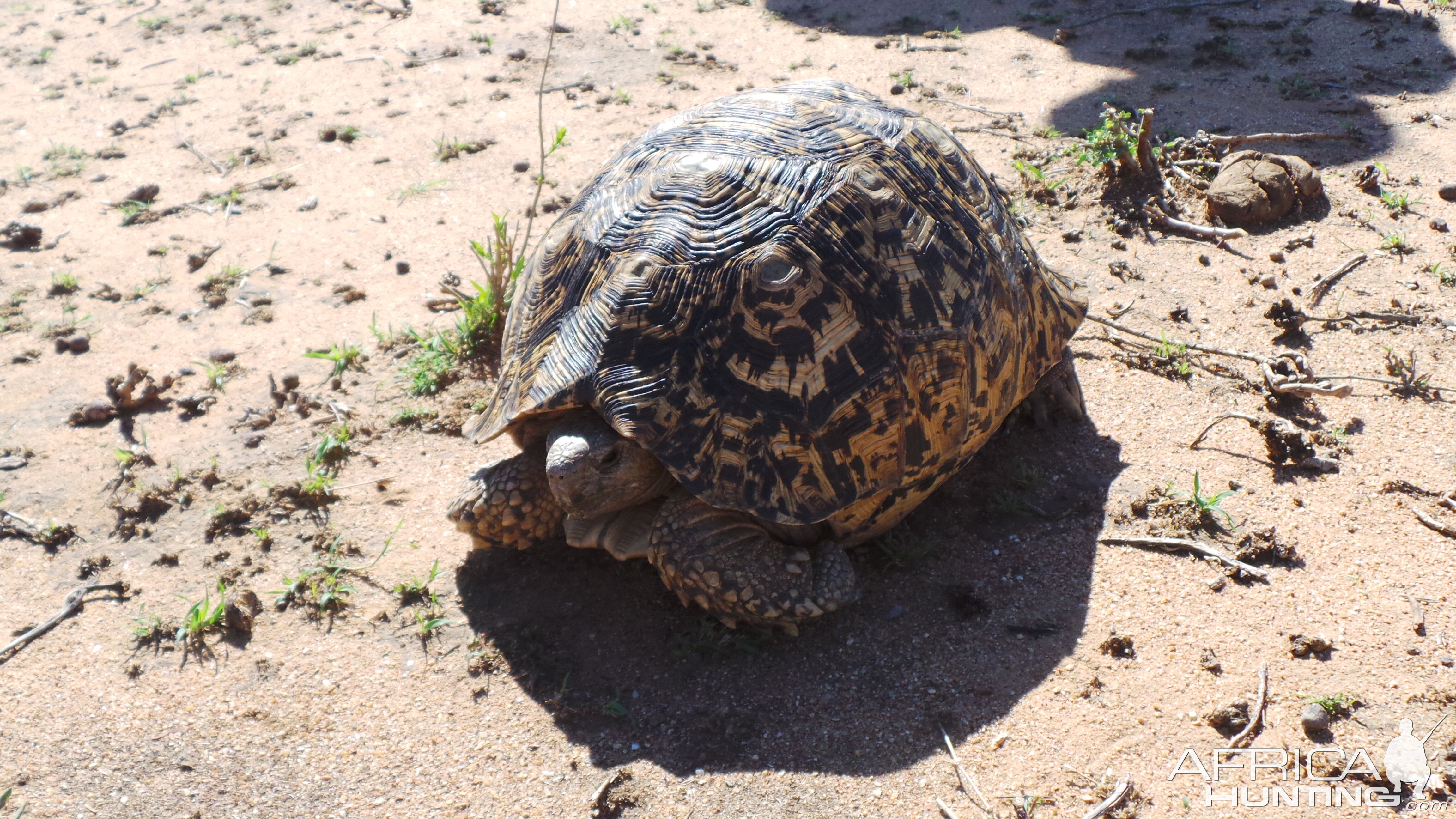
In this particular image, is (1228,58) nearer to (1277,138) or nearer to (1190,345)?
(1277,138)

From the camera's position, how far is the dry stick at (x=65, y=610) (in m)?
3.03

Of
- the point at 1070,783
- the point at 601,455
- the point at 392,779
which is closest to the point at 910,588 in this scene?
the point at 1070,783

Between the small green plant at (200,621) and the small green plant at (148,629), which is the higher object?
the small green plant at (200,621)

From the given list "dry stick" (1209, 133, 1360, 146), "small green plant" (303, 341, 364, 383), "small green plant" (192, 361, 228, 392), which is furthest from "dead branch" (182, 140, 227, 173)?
"dry stick" (1209, 133, 1360, 146)

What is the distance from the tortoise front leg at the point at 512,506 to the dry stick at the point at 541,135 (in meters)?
1.23

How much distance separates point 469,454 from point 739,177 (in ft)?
5.61

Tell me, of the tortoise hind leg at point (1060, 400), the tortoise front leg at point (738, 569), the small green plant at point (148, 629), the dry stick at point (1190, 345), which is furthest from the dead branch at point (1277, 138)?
the small green plant at point (148, 629)

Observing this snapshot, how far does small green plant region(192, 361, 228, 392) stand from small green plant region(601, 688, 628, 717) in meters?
2.53

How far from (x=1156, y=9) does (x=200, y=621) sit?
7.67 metres

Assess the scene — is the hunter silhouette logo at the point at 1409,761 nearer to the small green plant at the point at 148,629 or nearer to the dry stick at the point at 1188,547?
the dry stick at the point at 1188,547

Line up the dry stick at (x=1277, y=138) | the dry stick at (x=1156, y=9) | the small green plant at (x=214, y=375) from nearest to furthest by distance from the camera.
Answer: the small green plant at (x=214, y=375)
the dry stick at (x=1277, y=138)
the dry stick at (x=1156, y=9)

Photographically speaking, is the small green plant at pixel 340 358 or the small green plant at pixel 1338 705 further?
the small green plant at pixel 340 358

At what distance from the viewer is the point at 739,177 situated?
2.82m

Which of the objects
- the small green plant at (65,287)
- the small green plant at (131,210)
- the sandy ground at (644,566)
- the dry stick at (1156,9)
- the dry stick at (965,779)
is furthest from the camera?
the dry stick at (1156,9)
